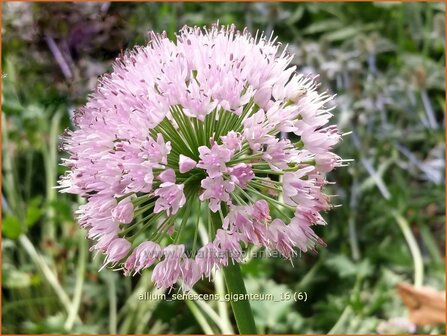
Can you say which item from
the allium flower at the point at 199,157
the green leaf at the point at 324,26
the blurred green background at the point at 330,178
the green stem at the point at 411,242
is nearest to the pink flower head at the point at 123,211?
the allium flower at the point at 199,157

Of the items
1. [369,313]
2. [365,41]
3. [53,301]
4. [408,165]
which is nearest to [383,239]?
[408,165]

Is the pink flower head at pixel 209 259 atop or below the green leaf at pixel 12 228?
below

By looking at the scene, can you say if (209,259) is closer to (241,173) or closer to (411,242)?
(241,173)

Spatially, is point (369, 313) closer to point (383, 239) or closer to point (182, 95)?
point (383, 239)

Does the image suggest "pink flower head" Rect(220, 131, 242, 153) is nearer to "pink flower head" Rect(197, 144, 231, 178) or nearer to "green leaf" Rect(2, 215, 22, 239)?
"pink flower head" Rect(197, 144, 231, 178)

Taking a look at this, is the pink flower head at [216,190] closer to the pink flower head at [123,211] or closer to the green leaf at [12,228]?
the pink flower head at [123,211]
